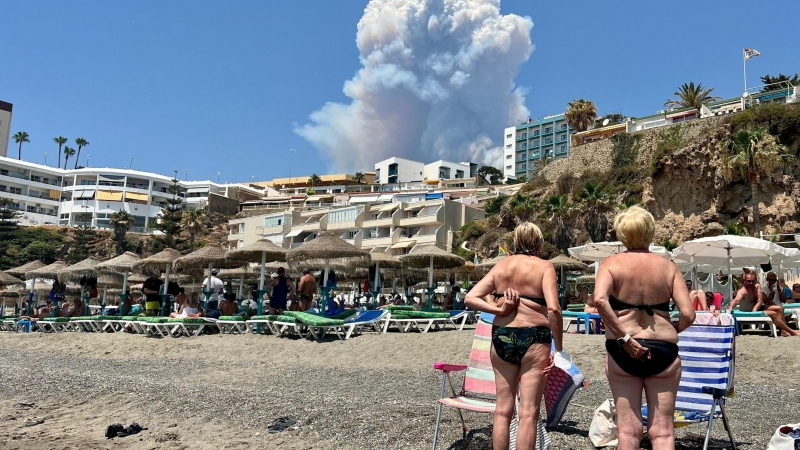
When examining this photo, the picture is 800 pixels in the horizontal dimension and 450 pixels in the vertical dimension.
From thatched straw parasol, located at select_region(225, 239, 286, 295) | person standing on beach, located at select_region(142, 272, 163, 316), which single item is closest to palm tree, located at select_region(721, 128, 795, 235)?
thatched straw parasol, located at select_region(225, 239, 286, 295)

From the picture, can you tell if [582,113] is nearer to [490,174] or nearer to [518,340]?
[490,174]

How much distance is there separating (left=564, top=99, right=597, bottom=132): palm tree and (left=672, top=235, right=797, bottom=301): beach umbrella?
149ft

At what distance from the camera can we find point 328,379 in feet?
27.6

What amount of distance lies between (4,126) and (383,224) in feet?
242

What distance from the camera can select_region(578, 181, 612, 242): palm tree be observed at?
3853 cm

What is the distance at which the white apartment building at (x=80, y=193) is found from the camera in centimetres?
8012

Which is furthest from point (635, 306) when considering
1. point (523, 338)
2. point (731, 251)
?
point (731, 251)

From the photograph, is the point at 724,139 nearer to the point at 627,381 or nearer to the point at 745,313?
the point at 745,313

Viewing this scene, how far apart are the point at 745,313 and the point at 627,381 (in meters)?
8.70

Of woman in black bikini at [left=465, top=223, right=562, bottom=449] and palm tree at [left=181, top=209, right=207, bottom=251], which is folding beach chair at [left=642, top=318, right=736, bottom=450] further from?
palm tree at [left=181, top=209, right=207, bottom=251]

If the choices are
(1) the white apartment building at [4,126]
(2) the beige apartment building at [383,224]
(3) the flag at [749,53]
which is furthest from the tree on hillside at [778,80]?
(1) the white apartment building at [4,126]

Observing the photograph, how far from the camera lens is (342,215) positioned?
55.8 m

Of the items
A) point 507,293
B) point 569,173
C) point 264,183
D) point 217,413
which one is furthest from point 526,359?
point 264,183

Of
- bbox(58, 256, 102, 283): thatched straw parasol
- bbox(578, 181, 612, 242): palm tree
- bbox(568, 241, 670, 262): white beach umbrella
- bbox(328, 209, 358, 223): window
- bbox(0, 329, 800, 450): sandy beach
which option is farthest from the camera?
bbox(328, 209, 358, 223): window
